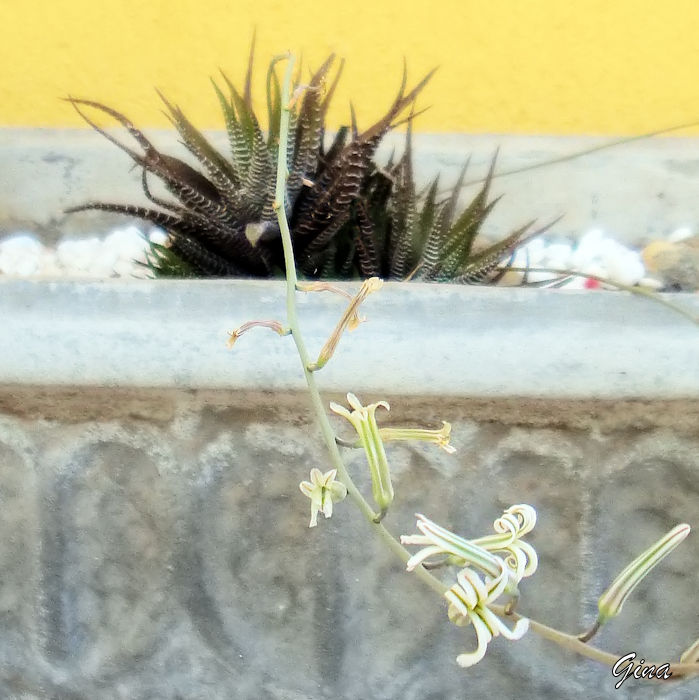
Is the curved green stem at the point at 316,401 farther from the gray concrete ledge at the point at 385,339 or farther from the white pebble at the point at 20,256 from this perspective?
the white pebble at the point at 20,256

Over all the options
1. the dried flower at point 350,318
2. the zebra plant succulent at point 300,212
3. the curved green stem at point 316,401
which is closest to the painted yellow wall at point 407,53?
the zebra plant succulent at point 300,212

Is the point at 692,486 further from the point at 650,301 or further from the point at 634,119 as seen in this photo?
the point at 634,119

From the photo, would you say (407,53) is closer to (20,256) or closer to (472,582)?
(20,256)

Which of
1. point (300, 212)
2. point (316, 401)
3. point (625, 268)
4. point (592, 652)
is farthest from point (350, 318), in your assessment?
point (625, 268)

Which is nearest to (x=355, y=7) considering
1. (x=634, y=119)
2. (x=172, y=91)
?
(x=172, y=91)

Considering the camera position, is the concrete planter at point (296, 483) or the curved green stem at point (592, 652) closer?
the curved green stem at point (592, 652)
